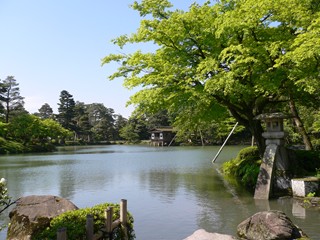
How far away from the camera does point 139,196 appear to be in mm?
13781

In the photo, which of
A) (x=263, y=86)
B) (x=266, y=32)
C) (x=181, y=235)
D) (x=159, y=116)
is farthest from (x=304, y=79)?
(x=159, y=116)

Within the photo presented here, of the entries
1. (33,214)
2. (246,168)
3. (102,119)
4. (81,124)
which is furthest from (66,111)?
(33,214)

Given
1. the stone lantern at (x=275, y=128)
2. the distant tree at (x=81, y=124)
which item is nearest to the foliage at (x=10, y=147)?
the distant tree at (x=81, y=124)

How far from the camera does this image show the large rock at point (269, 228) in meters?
7.36

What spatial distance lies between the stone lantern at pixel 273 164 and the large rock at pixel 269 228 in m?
4.54

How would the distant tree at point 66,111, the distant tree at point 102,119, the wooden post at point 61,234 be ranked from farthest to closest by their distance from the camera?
1. the distant tree at point 102,119
2. the distant tree at point 66,111
3. the wooden post at point 61,234

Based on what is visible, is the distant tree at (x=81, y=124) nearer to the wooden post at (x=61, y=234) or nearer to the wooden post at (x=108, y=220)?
the wooden post at (x=108, y=220)

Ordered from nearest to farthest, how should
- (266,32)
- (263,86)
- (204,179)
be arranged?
(263,86), (266,32), (204,179)

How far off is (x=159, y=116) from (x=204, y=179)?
70525mm

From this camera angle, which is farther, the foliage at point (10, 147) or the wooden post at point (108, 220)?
the foliage at point (10, 147)

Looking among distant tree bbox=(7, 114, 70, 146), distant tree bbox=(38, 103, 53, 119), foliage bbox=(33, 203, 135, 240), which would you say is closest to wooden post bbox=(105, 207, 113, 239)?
foliage bbox=(33, 203, 135, 240)

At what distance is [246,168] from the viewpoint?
16.6m

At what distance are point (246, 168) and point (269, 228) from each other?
30.5 ft

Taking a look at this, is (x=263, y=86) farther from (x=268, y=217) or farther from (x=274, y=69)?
(x=268, y=217)
